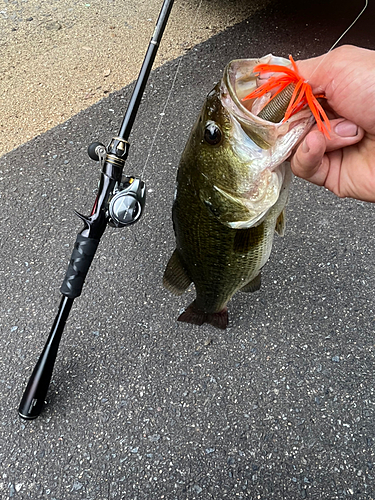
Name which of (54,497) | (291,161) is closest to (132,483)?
(54,497)

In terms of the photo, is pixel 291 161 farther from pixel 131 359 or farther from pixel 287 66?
pixel 131 359

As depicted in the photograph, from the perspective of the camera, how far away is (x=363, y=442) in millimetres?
1765

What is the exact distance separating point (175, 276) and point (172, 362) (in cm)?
55

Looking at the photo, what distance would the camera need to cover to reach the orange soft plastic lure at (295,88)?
1088mm

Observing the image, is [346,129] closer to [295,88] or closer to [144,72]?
[295,88]

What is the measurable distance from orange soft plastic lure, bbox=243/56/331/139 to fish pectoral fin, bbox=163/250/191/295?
2.37ft

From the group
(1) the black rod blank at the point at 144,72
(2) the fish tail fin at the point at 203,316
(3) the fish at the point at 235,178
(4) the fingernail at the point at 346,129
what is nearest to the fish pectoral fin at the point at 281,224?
(3) the fish at the point at 235,178

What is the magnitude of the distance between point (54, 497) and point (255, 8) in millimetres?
4539

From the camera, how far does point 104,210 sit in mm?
1516

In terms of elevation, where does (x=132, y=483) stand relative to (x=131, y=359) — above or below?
below

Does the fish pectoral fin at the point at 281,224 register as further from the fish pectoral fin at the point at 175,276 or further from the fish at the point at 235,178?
the fish pectoral fin at the point at 175,276

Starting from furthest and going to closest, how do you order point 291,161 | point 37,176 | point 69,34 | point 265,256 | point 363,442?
point 69,34, point 37,176, point 363,442, point 265,256, point 291,161

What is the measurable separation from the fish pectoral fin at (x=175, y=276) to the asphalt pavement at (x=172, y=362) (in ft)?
1.61

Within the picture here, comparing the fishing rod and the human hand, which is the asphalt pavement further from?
the human hand
